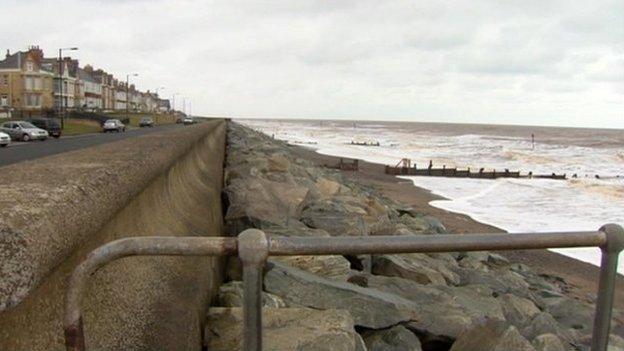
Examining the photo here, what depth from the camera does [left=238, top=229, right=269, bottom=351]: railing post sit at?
169cm

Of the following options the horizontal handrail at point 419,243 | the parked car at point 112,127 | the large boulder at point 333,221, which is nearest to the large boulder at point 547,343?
the horizontal handrail at point 419,243

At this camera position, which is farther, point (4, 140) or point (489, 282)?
point (4, 140)

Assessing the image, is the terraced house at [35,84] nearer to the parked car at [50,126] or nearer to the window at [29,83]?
the window at [29,83]

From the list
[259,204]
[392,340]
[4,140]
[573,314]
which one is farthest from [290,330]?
[4,140]

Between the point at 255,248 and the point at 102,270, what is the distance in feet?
3.21

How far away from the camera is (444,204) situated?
24109mm

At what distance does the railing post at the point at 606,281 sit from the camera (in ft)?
6.48

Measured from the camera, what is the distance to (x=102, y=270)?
7.72 ft

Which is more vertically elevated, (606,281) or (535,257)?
(606,281)

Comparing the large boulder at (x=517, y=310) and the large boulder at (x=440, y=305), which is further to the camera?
the large boulder at (x=517, y=310)

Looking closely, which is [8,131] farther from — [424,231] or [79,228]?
[79,228]

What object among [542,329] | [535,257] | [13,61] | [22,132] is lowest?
[535,257]

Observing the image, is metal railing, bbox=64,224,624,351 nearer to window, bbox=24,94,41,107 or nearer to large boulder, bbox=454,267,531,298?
large boulder, bbox=454,267,531,298

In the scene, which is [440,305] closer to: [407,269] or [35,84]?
[407,269]
